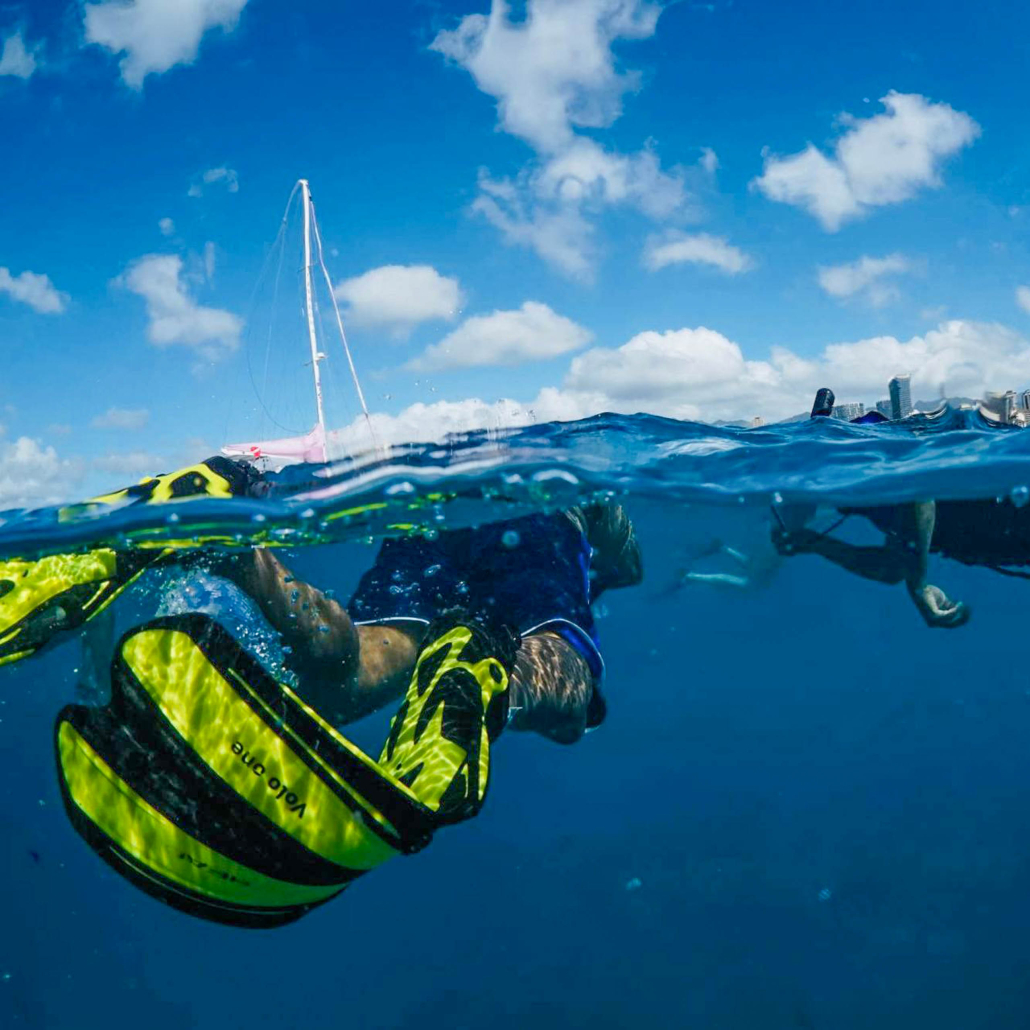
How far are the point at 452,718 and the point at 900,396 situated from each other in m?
8.99

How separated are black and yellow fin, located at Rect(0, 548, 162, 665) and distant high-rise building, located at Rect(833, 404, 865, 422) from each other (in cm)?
895

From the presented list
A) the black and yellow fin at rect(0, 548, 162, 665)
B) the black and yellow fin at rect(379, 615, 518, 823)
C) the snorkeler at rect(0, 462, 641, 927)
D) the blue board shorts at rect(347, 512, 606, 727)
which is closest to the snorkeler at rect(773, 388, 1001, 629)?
the blue board shorts at rect(347, 512, 606, 727)

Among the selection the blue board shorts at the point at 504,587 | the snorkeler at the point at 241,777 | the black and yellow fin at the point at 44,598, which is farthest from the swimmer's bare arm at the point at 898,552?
the black and yellow fin at the point at 44,598

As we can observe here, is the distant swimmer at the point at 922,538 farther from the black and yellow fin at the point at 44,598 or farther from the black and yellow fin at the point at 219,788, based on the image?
the black and yellow fin at the point at 44,598

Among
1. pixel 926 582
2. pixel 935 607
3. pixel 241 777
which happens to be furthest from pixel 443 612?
pixel 935 607

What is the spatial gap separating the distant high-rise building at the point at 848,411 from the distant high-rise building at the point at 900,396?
0.42 meters

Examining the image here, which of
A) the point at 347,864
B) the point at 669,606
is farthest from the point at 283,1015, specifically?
the point at 347,864

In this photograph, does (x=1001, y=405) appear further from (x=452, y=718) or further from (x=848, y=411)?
(x=452, y=718)

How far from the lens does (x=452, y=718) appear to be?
3.60 metres

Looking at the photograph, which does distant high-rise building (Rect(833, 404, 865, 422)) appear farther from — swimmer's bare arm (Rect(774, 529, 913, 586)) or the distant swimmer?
swimmer's bare arm (Rect(774, 529, 913, 586))

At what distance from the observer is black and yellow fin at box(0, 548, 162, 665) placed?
4387 millimetres

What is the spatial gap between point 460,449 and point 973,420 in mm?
6076

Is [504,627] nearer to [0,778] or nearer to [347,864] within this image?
[347,864]

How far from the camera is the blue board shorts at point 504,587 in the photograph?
5.43 metres
